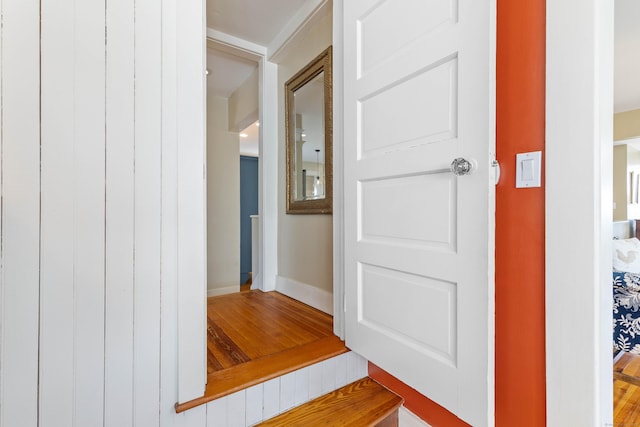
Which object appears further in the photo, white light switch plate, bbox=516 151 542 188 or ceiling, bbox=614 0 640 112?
ceiling, bbox=614 0 640 112

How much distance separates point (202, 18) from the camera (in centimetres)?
114

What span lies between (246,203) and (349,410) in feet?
18.1

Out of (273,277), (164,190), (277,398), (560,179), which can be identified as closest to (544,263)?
(560,179)

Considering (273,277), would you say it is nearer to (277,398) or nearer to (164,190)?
(277,398)

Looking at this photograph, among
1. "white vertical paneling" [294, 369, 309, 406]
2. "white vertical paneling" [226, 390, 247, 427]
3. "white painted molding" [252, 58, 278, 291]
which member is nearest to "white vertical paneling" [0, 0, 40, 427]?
"white vertical paneling" [226, 390, 247, 427]

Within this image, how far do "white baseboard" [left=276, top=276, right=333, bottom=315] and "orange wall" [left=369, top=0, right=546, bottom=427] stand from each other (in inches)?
47.0

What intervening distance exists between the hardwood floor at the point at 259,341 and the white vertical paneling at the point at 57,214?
0.39 m

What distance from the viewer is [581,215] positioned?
0.81 m

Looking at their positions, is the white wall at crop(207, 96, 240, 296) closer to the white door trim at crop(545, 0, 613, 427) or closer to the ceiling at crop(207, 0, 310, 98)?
the ceiling at crop(207, 0, 310, 98)

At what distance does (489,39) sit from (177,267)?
1.28 m

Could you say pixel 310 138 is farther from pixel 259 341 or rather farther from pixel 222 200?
pixel 222 200

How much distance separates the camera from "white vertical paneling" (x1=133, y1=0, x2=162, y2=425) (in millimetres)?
1030

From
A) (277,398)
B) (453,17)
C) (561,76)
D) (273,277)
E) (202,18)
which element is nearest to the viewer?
(561,76)

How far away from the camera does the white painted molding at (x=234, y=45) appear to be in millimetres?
2317
